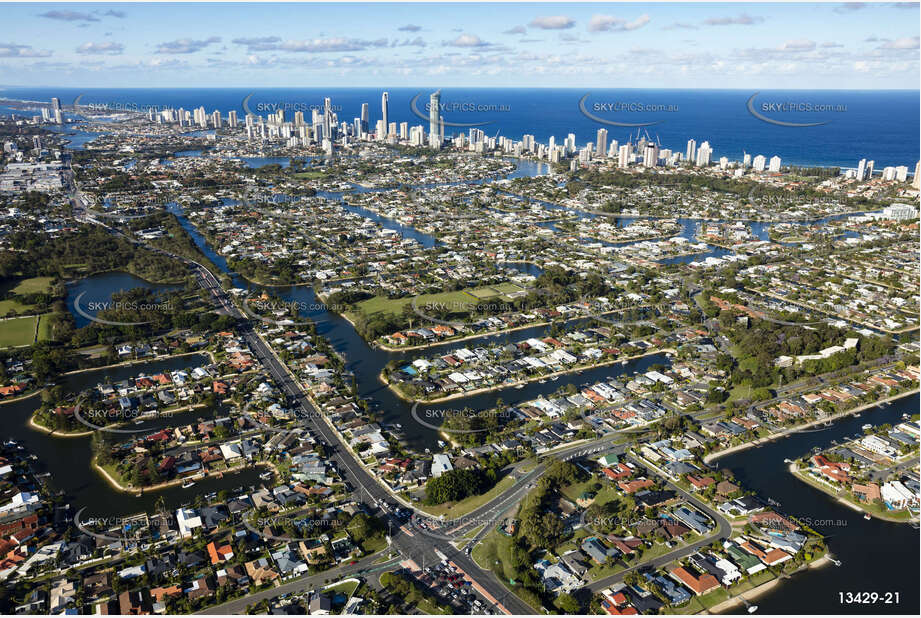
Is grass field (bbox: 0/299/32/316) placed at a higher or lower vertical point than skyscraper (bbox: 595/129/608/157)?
lower

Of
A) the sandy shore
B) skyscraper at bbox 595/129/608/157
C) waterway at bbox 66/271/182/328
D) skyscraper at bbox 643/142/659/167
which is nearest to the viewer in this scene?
the sandy shore

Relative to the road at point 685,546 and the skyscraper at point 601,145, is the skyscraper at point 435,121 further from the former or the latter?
the road at point 685,546

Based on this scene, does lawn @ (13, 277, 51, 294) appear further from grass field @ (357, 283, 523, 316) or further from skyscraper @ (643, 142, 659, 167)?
skyscraper @ (643, 142, 659, 167)

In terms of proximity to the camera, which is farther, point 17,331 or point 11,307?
point 11,307

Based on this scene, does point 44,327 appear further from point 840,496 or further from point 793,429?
point 840,496

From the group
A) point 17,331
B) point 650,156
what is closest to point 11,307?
point 17,331

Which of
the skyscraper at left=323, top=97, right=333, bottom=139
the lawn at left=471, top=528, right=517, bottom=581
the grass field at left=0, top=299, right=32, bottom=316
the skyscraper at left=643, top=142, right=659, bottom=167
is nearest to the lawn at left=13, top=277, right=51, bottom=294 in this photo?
the grass field at left=0, top=299, right=32, bottom=316

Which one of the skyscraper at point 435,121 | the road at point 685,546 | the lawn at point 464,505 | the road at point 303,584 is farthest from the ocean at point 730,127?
the road at point 303,584
